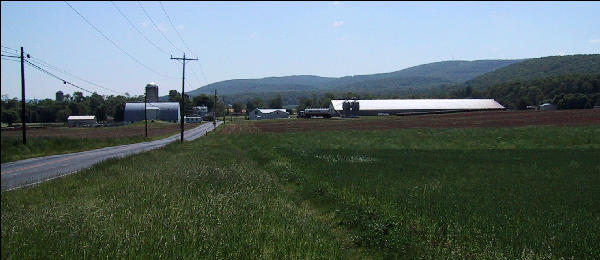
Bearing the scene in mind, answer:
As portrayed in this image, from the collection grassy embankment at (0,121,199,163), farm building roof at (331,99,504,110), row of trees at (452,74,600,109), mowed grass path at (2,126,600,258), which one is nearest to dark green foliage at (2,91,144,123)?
grassy embankment at (0,121,199,163)

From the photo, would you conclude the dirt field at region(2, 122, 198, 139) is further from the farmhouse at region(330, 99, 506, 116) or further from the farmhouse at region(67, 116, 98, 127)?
the farmhouse at region(330, 99, 506, 116)

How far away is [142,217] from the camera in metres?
10.9

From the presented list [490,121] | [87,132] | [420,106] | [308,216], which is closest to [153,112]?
[87,132]

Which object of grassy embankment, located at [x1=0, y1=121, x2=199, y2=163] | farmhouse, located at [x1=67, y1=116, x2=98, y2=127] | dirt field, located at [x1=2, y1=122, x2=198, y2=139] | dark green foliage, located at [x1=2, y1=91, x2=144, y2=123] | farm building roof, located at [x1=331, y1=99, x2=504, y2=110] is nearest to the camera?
grassy embankment, located at [x1=0, y1=121, x2=199, y2=163]

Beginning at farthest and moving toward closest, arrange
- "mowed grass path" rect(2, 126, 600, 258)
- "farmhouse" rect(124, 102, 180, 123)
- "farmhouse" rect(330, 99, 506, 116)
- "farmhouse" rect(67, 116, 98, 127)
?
"farmhouse" rect(330, 99, 506, 116) < "farmhouse" rect(124, 102, 180, 123) < "farmhouse" rect(67, 116, 98, 127) < "mowed grass path" rect(2, 126, 600, 258)

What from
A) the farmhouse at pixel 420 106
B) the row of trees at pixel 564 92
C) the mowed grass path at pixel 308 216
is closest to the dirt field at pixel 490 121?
the row of trees at pixel 564 92

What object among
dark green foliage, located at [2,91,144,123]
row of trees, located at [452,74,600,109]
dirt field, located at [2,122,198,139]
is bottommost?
dirt field, located at [2,122,198,139]

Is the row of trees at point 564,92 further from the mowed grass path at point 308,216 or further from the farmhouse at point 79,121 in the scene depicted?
the farmhouse at point 79,121

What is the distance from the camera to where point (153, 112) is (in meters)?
160

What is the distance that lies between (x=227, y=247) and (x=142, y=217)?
102 inches

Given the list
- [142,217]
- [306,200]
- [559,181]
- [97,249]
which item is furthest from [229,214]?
[559,181]

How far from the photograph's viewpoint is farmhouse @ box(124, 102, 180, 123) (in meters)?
155

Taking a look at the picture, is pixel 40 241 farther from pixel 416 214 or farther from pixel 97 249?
pixel 416 214

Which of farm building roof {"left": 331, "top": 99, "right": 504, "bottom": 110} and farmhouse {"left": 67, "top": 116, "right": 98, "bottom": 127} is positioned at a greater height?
farm building roof {"left": 331, "top": 99, "right": 504, "bottom": 110}
